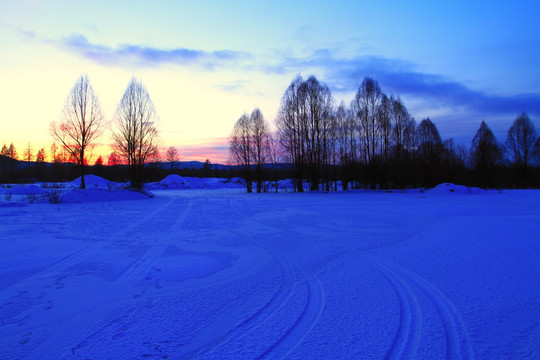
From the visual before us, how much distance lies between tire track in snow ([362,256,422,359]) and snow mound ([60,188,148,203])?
21883 mm

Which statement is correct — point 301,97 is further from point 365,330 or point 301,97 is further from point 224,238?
point 365,330

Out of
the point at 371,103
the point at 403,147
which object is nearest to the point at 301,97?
the point at 371,103

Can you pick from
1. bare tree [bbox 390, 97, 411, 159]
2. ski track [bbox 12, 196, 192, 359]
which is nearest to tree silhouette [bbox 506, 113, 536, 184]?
bare tree [bbox 390, 97, 411, 159]

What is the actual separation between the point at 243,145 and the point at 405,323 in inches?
1331

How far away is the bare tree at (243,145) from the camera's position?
1410 inches

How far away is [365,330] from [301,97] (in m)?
29.9

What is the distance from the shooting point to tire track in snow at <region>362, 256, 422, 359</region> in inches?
94.7

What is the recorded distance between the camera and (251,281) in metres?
4.28

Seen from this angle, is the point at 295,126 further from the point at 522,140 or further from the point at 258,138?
the point at 522,140

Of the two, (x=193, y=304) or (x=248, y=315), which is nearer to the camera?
(x=248, y=315)

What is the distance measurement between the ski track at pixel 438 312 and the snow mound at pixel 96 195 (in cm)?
2146

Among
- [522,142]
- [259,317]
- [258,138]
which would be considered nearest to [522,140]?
[522,142]

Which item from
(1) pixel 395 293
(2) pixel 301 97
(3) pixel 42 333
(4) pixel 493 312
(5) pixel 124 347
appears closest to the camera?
(5) pixel 124 347

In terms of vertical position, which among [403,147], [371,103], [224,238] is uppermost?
[371,103]
